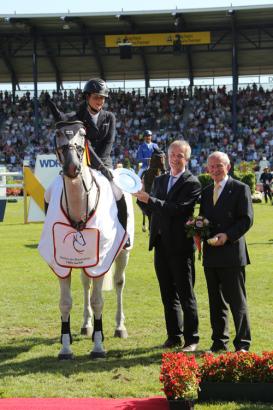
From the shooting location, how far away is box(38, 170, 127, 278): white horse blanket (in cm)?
642

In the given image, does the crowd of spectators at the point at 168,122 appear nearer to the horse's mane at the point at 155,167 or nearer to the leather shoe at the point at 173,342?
the horse's mane at the point at 155,167

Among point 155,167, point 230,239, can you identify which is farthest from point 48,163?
point 230,239

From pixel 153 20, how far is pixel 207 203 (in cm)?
3384

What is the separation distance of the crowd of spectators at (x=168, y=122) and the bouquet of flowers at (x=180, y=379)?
32347 mm

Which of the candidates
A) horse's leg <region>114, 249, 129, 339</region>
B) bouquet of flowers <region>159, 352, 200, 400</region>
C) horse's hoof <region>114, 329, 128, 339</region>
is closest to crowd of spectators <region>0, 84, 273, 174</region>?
horse's leg <region>114, 249, 129, 339</region>

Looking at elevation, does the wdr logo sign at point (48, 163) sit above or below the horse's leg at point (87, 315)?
above

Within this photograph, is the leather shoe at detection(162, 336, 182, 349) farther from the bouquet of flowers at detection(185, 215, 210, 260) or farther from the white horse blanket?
the bouquet of flowers at detection(185, 215, 210, 260)

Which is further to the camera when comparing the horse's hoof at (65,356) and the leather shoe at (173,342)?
the leather shoe at (173,342)

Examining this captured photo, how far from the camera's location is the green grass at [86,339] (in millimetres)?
5676

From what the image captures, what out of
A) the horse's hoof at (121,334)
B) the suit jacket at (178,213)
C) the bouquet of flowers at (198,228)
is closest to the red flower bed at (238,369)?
the bouquet of flowers at (198,228)

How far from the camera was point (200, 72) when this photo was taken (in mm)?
45875

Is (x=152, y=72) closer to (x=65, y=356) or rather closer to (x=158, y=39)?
(x=158, y=39)

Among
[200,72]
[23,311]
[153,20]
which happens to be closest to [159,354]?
[23,311]

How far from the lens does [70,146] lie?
6.02 meters
